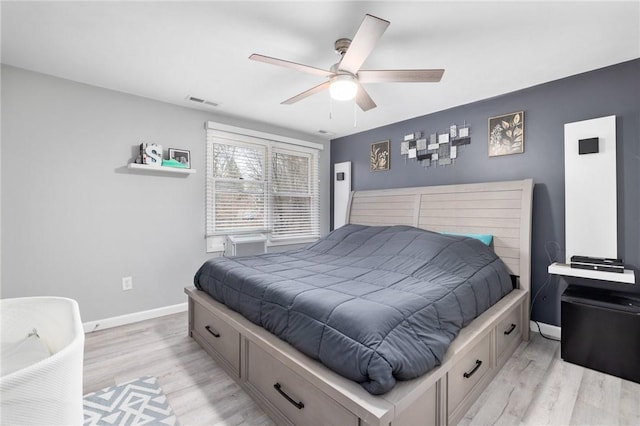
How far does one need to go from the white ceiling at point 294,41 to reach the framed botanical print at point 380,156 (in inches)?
45.7

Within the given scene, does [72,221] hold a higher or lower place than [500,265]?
higher

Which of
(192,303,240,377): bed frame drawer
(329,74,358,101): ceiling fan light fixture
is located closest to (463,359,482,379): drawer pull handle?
(192,303,240,377): bed frame drawer

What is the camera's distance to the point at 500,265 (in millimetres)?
2668

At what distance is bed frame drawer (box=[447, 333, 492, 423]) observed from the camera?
160cm

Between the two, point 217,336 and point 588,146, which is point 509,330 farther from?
point 217,336

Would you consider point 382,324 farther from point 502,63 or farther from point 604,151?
point 604,151

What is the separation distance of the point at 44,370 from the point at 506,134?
3.71 metres

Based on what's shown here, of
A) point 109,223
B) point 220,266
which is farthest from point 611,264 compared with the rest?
point 109,223

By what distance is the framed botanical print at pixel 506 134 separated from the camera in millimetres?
2980

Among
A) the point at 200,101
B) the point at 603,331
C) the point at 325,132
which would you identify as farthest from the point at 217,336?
the point at 325,132

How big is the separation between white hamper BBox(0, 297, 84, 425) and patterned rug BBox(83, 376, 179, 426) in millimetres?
1009

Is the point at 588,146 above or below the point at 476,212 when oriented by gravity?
above

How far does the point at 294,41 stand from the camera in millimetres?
2117

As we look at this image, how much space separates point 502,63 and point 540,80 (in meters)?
0.65
